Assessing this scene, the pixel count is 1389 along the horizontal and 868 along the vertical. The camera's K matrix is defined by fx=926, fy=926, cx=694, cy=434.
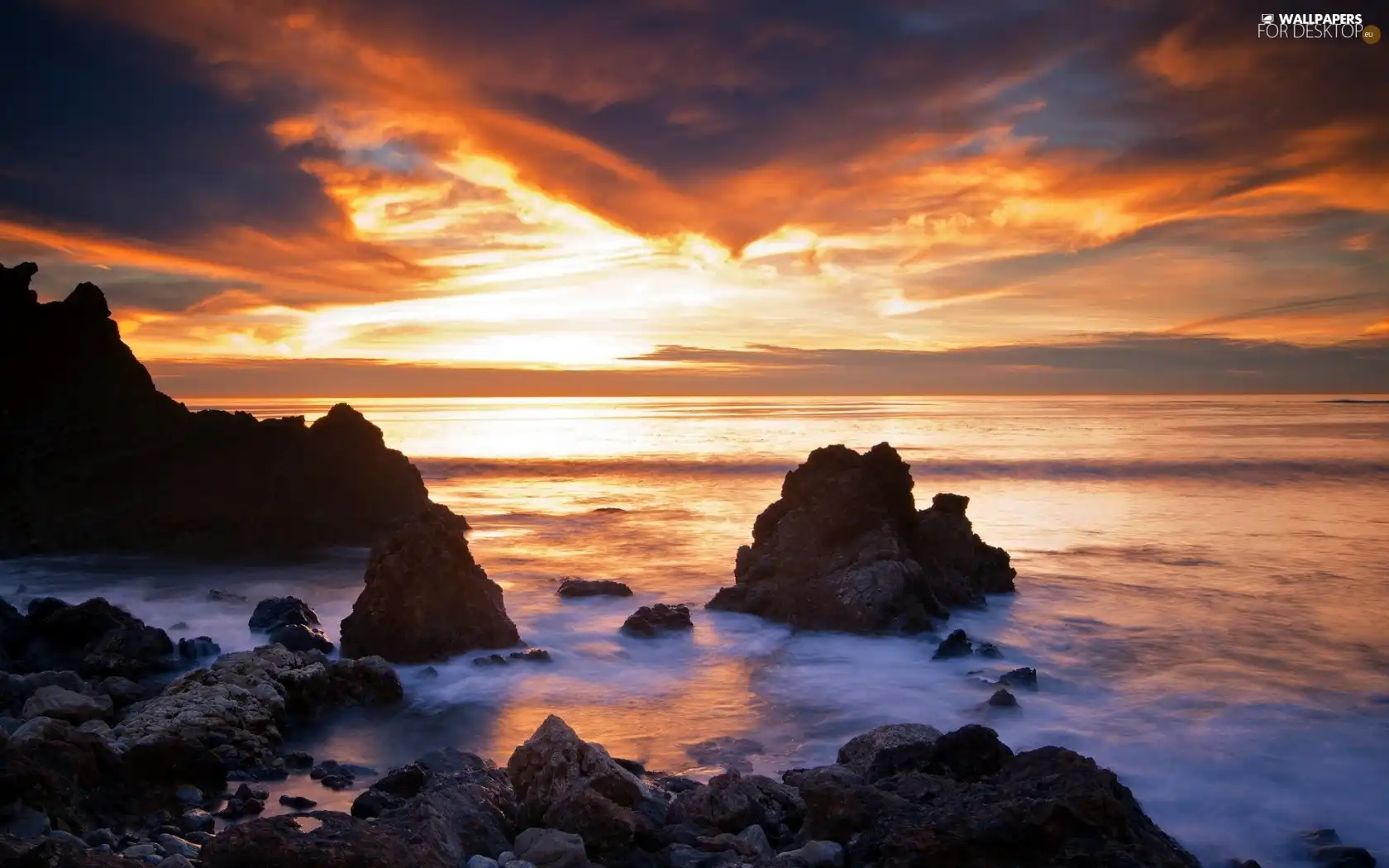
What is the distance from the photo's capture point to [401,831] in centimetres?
608

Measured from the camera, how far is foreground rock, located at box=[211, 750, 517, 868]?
531 cm

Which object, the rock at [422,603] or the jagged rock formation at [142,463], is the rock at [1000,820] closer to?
the rock at [422,603]

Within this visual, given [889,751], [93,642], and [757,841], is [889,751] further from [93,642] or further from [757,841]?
[93,642]

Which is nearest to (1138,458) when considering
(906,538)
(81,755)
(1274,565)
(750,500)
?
(750,500)

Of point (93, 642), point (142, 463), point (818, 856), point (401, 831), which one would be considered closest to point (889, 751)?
point (818, 856)

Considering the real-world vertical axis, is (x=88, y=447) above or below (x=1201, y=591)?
above

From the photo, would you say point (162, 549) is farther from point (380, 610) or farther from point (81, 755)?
point (81, 755)

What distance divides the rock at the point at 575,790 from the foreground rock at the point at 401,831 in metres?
0.19

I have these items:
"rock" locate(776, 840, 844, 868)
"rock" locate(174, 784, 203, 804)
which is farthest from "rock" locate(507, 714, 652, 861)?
"rock" locate(174, 784, 203, 804)

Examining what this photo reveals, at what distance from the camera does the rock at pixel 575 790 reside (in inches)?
272

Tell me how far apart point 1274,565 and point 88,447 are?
95.9 ft

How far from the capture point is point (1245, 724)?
37.5ft

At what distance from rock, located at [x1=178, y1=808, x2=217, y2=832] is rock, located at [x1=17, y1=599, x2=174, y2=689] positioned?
17.6 ft

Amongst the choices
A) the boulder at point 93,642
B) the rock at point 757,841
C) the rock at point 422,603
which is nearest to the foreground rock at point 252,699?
the rock at point 422,603
